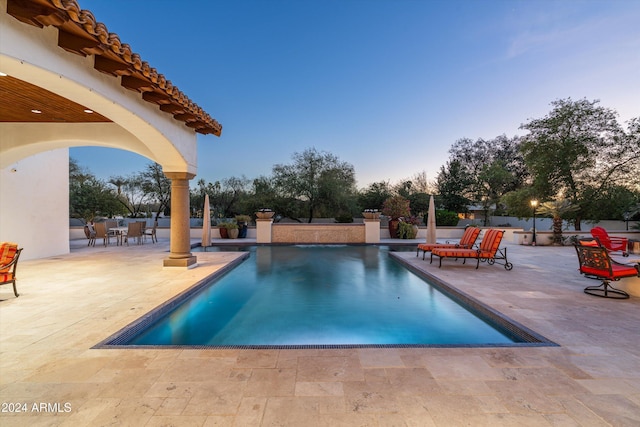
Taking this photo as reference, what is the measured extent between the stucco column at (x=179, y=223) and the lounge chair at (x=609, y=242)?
1151 centimetres

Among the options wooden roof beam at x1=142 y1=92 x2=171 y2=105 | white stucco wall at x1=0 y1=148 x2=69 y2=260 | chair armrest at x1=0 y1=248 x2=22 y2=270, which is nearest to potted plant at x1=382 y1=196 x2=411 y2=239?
wooden roof beam at x1=142 y1=92 x2=171 y2=105

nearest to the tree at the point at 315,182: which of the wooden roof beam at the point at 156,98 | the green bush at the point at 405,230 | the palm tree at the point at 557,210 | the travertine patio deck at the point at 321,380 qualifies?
the green bush at the point at 405,230

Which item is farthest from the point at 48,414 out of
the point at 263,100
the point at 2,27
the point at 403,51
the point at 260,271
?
the point at 263,100

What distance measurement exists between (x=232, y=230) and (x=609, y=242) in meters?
14.8

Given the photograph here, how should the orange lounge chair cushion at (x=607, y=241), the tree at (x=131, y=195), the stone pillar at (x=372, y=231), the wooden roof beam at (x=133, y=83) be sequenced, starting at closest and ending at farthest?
the wooden roof beam at (x=133, y=83) < the orange lounge chair cushion at (x=607, y=241) < the stone pillar at (x=372, y=231) < the tree at (x=131, y=195)

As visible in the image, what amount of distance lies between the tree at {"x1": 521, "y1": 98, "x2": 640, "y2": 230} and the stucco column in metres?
19.5

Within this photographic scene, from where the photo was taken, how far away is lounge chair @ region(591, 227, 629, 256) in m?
9.01

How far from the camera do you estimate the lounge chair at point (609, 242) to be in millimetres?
9009

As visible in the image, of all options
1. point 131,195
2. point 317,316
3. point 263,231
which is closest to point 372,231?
point 263,231

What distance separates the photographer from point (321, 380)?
2566mm

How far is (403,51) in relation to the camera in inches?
560

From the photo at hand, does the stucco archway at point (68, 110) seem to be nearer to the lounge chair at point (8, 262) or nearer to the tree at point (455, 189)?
the lounge chair at point (8, 262)

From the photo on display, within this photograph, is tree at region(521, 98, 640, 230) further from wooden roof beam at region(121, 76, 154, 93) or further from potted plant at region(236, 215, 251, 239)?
wooden roof beam at region(121, 76, 154, 93)

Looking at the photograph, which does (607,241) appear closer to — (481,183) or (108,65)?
(108,65)
